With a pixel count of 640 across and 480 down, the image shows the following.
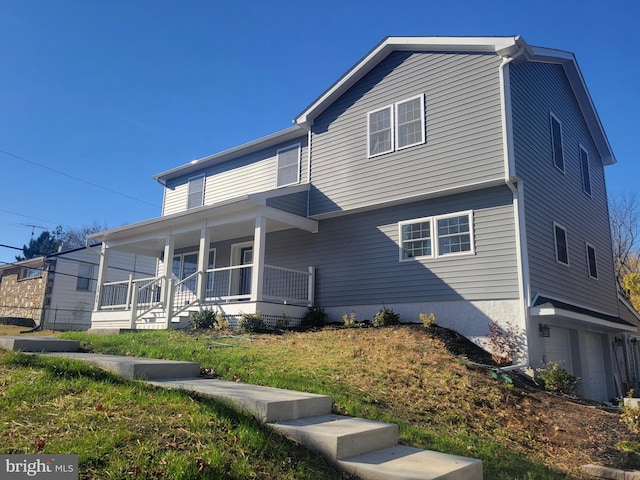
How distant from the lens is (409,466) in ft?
12.7

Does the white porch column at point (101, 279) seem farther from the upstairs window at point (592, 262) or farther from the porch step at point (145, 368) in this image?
the upstairs window at point (592, 262)

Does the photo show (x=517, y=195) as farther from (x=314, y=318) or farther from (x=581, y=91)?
(x=581, y=91)

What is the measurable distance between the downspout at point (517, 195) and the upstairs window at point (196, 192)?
11.4m

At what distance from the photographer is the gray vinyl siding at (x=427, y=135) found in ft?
38.2

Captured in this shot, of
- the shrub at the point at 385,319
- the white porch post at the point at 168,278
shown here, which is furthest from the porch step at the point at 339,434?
the white porch post at the point at 168,278

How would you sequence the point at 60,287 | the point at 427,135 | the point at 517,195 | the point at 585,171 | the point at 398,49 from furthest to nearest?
1. the point at 60,287
2. the point at 585,171
3. the point at 398,49
4. the point at 427,135
5. the point at 517,195

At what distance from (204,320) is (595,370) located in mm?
11424

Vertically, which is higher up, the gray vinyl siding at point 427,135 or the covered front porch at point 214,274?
the gray vinyl siding at point 427,135

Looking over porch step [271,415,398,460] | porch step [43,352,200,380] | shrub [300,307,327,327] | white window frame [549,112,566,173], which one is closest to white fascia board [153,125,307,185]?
shrub [300,307,327,327]

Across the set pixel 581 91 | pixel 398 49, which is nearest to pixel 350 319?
pixel 398 49

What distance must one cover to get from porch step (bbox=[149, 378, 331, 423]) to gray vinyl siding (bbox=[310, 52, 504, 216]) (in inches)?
314

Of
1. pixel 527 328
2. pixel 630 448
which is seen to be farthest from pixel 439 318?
pixel 630 448

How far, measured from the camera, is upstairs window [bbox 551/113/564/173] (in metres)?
13.7

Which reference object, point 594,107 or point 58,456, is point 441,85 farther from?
point 58,456
